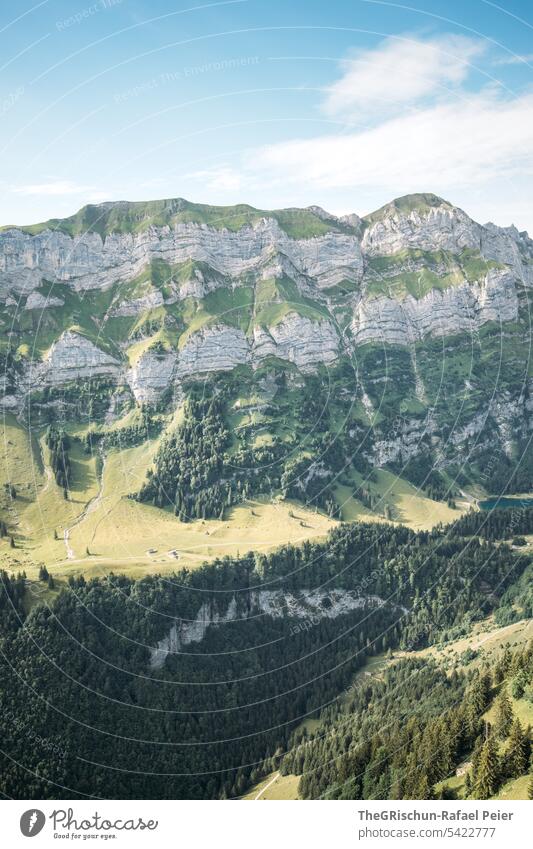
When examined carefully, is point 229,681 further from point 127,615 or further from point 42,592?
point 42,592

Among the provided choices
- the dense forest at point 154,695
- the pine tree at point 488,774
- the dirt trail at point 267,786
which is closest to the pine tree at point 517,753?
the pine tree at point 488,774

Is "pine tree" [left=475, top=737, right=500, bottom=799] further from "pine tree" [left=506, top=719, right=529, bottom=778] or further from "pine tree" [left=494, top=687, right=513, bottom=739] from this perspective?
"pine tree" [left=494, top=687, right=513, bottom=739]

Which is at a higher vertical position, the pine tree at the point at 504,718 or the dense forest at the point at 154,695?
the pine tree at the point at 504,718

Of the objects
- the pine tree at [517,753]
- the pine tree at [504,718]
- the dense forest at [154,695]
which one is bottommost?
the dense forest at [154,695]

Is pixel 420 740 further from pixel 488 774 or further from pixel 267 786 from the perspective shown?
pixel 267 786

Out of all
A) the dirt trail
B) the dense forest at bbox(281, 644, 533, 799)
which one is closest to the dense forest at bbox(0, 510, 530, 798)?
the dense forest at bbox(281, 644, 533, 799)

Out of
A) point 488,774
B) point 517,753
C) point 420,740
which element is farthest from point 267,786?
point 517,753

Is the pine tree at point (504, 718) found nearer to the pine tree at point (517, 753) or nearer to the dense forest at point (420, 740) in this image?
the dense forest at point (420, 740)
